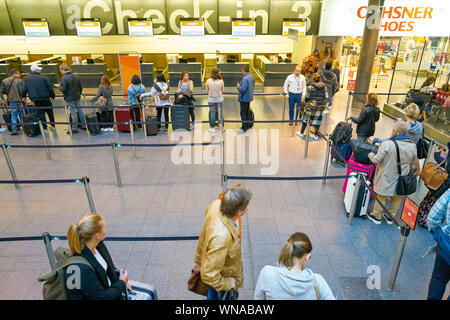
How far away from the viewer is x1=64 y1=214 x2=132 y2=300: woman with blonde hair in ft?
7.27

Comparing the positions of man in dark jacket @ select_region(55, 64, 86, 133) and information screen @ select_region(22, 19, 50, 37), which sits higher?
information screen @ select_region(22, 19, 50, 37)

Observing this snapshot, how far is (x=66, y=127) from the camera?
32.1 ft

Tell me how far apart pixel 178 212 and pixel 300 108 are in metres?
5.38

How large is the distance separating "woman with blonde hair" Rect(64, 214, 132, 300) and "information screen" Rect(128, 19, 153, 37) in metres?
13.7

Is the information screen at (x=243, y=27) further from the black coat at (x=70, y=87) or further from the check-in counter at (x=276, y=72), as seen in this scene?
the black coat at (x=70, y=87)

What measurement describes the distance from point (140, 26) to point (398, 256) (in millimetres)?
14063

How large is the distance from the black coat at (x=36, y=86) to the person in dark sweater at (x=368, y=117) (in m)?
7.90

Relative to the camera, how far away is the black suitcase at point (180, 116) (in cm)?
902

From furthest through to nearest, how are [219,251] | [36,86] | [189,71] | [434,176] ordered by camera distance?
[189,71]
[36,86]
[434,176]
[219,251]

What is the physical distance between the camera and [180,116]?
914 centimetres

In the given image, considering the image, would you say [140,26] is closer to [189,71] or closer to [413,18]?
[189,71]

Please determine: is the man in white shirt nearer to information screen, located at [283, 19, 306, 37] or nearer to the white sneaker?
the white sneaker

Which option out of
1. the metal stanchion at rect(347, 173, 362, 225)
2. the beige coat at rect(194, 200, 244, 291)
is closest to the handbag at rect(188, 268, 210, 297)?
the beige coat at rect(194, 200, 244, 291)

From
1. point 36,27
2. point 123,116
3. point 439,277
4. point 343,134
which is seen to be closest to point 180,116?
point 123,116
